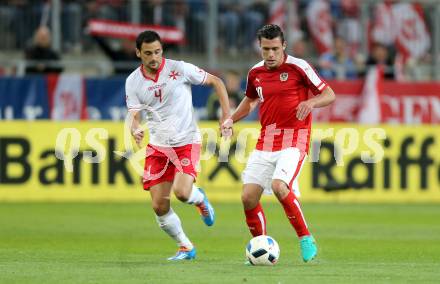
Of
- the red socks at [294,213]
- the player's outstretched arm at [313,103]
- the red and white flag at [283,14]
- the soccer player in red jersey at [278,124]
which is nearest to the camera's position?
the player's outstretched arm at [313,103]

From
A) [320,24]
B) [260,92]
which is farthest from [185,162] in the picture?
[320,24]

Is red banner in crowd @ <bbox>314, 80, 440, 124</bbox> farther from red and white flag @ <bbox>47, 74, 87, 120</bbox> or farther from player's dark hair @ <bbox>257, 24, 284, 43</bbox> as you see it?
player's dark hair @ <bbox>257, 24, 284, 43</bbox>

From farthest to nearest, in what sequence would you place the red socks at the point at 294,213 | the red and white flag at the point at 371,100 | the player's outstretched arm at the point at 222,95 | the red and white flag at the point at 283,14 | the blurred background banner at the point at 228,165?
1. the red and white flag at the point at 283,14
2. the red and white flag at the point at 371,100
3. the blurred background banner at the point at 228,165
4. the player's outstretched arm at the point at 222,95
5. the red socks at the point at 294,213

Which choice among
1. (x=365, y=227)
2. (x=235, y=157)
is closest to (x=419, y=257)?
(x=365, y=227)

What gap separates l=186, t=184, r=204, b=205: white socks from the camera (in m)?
13.0

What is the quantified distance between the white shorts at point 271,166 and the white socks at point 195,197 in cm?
113

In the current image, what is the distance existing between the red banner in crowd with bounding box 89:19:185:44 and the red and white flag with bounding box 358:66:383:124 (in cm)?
415

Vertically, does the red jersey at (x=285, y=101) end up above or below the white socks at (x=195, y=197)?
above

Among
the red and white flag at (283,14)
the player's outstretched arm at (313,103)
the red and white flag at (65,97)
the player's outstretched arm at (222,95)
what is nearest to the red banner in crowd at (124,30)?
the red and white flag at (65,97)

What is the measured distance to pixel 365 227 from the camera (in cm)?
1780

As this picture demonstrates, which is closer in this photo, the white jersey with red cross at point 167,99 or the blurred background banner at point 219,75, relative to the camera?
the white jersey with red cross at point 167,99

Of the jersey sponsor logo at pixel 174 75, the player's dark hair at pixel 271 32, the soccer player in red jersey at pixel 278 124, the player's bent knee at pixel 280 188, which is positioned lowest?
the player's bent knee at pixel 280 188

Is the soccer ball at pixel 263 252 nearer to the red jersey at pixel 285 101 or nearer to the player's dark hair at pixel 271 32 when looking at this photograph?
the red jersey at pixel 285 101

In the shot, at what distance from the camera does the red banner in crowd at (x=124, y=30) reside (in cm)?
2456
